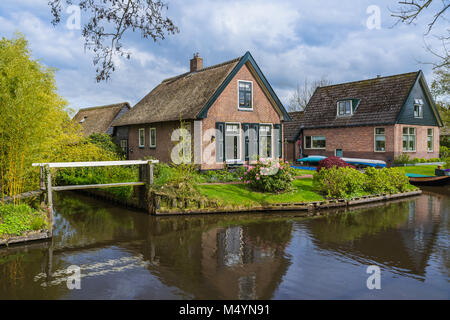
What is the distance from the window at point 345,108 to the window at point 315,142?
8.21 ft

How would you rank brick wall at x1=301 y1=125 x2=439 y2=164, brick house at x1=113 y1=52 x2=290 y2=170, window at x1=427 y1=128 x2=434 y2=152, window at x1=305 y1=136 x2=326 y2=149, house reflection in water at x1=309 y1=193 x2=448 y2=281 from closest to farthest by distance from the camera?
house reflection in water at x1=309 y1=193 x2=448 y2=281 < brick house at x1=113 y1=52 x2=290 y2=170 < brick wall at x1=301 y1=125 x2=439 y2=164 < window at x1=427 y1=128 x2=434 y2=152 < window at x1=305 y1=136 x2=326 y2=149

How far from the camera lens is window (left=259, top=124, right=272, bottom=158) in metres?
21.4

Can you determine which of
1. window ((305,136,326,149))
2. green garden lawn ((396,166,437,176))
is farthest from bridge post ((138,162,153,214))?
window ((305,136,326,149))

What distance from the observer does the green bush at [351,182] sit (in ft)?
50.9

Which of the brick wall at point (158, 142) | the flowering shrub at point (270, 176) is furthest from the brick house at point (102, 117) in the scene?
the flowering shrub at point (270, 176)

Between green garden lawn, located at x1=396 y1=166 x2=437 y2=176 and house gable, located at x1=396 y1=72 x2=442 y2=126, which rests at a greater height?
house gable, located at x1=396 y1=72 x2=442 y2=126

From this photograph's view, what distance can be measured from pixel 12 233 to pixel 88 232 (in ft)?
7.13

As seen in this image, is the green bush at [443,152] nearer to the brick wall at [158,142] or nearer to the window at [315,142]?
the window at [315,142]

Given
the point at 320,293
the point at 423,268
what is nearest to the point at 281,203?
the point at 423,268

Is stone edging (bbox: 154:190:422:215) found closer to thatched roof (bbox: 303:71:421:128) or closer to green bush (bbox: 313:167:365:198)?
green bush (bbox: 313:167:365:198)

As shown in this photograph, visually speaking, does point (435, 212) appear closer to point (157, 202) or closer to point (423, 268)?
point (423, 268)

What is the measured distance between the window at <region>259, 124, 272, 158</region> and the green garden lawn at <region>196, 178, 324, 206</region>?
19.1 feet

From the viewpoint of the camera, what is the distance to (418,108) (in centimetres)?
2784
